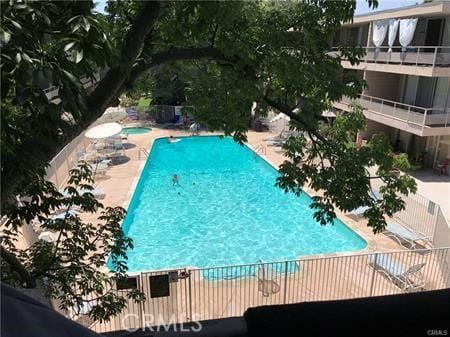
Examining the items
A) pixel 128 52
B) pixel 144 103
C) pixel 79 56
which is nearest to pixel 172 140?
pixel 144 103

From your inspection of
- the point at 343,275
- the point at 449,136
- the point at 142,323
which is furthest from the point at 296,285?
the point at 449,136

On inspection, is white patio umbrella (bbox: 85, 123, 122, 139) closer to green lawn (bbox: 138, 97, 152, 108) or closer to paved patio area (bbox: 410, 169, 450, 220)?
green lawn (bbox: 138, 97, 152, 108)

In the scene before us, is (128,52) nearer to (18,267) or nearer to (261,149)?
(18,267)

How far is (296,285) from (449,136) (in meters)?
14.4

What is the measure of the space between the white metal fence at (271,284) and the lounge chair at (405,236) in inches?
78.9

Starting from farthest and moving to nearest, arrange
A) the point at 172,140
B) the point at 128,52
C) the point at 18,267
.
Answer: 1. the point at 172,140
2. the point at 18,267
3. the point at 128,52

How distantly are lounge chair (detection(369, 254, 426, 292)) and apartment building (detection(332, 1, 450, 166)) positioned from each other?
9186 millimetres

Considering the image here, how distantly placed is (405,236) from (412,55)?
10.6 m

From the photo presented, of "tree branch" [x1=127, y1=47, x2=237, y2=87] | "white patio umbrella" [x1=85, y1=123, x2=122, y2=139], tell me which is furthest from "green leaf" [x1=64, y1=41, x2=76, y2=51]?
"white patio umbrella" [x1=85, y1=123, x2=122, y2=139]

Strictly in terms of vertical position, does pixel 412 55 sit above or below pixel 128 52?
above

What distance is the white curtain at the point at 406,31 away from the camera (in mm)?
19359

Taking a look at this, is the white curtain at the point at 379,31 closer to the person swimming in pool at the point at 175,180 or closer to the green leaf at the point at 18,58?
the person swimming in pool at the point at 175,180

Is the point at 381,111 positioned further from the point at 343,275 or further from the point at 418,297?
the point at 418,297

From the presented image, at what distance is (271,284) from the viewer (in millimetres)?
9602
